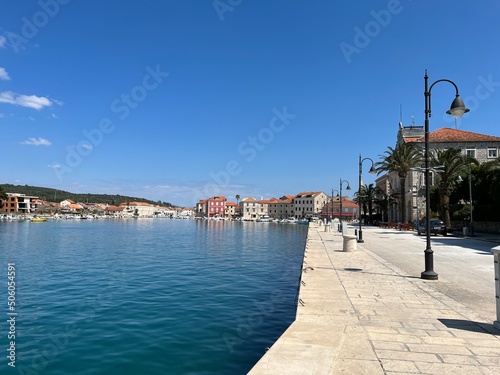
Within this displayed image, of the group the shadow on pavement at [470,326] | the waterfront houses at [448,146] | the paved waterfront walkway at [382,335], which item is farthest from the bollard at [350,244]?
the waterfront houses at [448,146]

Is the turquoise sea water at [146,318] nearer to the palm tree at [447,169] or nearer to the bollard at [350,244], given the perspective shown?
the bollard at [350,244]

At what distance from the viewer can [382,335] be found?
20.1 feet

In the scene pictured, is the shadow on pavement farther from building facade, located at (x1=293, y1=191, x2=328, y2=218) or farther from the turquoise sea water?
building facade, located at (x1=293, y1=191, x2=328, y2=218)

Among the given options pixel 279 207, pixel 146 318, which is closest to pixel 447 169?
pixel 146 318

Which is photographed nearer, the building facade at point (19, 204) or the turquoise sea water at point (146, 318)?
the turquoise sea water at point (146, 318)

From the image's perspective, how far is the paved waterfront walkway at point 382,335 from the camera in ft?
15.5

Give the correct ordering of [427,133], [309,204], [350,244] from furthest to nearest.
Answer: [309,204] < [350,244] < [427,133]

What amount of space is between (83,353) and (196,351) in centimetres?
227

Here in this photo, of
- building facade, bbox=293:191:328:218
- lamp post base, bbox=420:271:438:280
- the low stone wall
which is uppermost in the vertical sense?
building facade, bbox=293:191:328:218

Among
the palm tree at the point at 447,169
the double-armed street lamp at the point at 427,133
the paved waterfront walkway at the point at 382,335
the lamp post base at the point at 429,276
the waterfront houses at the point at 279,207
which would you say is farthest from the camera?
the waterfront houses at the point at 279,207

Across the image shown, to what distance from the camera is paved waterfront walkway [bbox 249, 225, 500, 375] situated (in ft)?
15.5

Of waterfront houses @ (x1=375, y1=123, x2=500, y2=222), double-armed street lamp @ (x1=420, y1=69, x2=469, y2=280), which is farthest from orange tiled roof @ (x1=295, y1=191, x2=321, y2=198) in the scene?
double-armed street lamp @ (x1=420, y1=69, x2=469, y2=280)

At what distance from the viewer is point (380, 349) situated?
5.43 metres

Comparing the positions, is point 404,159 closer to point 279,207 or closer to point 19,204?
point 279,207
